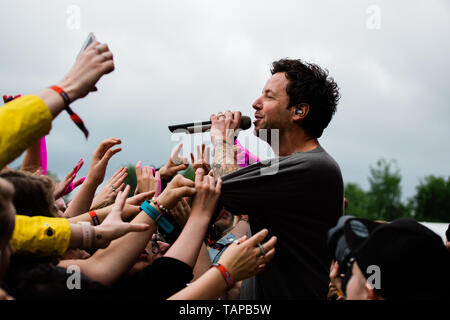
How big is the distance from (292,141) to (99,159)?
1.51 metres

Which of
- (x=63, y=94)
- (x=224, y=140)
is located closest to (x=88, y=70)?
(x=63, y=94)

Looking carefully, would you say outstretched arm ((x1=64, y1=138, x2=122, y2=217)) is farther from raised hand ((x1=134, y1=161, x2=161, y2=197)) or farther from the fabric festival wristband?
the fabric festival wristband

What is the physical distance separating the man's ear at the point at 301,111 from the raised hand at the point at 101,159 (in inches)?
53.5

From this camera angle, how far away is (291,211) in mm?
2578

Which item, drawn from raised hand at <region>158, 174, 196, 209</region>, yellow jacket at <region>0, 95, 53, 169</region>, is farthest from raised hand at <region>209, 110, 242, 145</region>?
yellow jacket at <region>0, 95, 53, 169</region>

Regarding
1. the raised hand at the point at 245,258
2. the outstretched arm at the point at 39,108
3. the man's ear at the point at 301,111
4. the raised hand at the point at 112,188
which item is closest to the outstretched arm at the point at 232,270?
the raised hand at the point at 245,258

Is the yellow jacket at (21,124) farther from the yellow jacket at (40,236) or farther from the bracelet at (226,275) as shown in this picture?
the bracelet at (226,275)

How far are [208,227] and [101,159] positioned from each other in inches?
51.3

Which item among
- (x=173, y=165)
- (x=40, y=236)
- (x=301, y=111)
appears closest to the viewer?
(x=40, y=236)

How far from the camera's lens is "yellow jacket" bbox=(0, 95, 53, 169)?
65.9 inches

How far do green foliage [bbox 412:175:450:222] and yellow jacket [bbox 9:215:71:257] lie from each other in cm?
5784

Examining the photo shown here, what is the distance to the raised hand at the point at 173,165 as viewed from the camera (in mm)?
3270

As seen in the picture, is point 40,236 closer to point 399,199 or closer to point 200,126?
point 200,126
